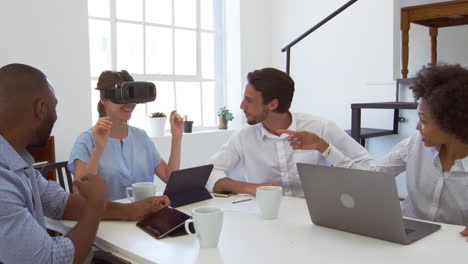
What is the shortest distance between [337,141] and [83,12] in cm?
235

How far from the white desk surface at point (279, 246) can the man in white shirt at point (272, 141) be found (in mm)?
650

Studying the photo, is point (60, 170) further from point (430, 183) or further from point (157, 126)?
point (430, 183)

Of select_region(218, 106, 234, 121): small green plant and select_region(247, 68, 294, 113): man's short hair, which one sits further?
select_region(218, 106, 234, 121): small green plant

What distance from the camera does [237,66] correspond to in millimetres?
4691

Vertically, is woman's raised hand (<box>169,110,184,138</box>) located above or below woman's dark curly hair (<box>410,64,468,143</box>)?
below

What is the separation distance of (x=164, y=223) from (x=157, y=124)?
272cm

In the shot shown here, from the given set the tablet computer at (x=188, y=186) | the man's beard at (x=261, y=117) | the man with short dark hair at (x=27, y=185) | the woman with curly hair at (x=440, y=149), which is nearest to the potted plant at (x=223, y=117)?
the man's beard at (x=261, y=117)

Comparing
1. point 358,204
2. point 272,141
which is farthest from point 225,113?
point 358,204

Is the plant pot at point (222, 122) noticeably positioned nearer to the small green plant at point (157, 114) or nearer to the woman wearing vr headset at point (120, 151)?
the small green plant at point (157, 114)

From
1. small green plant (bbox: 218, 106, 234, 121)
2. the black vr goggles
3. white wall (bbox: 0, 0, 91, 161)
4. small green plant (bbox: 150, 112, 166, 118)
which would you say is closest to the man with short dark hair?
the black vr goggles

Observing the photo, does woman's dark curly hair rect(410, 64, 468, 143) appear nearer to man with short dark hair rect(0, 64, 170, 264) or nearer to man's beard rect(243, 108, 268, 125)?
man's beard rect(243, 108, 268, 125)

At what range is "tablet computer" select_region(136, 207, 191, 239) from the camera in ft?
4.13

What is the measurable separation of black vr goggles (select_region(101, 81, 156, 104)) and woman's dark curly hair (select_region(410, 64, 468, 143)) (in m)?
0.96

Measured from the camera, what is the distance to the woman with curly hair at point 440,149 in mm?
1463
